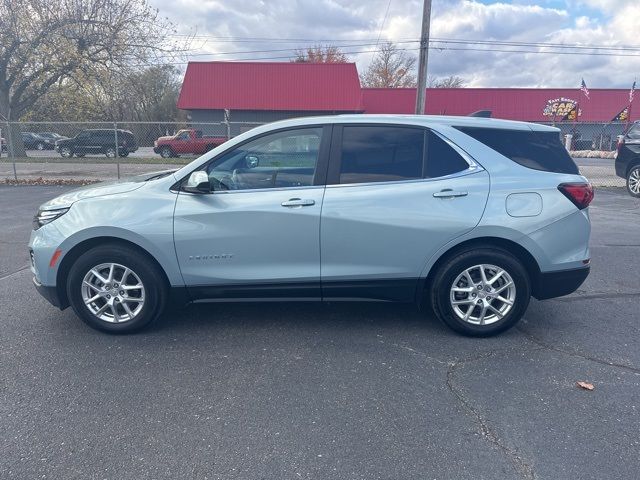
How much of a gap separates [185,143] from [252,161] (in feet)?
72.3

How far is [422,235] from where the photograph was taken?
155 inches

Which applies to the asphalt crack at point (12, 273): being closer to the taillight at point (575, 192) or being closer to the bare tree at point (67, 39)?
Result: the taillight at point (575, 192)

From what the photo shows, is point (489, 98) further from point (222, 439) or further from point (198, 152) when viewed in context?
point (222, 439)

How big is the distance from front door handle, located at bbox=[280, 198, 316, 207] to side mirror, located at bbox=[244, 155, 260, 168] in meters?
0.46

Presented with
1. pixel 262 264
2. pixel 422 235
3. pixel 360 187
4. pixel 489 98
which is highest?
pixel 489 98

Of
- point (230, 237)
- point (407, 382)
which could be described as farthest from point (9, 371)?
point (407, 382)

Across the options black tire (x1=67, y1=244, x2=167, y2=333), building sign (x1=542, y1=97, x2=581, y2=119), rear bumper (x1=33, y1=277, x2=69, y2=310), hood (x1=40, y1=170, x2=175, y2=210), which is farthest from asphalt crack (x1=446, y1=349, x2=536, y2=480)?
building sign (x1=542, y1=97, x2=581, y2=119)

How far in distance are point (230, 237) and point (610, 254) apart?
5.68 meters

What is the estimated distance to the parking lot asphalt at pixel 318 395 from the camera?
2586 mm

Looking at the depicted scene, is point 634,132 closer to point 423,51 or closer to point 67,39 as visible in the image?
point 423,51

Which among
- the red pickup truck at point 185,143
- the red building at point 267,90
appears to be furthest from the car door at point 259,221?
the red building at point 267,90

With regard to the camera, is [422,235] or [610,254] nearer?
[422,235]

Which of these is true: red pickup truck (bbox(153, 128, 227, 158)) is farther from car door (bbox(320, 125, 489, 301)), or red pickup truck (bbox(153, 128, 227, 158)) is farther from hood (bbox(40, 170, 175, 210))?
car door (bbox(320, 125, 489, 301))

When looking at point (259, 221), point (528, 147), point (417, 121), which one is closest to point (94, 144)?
point (259, 221)
